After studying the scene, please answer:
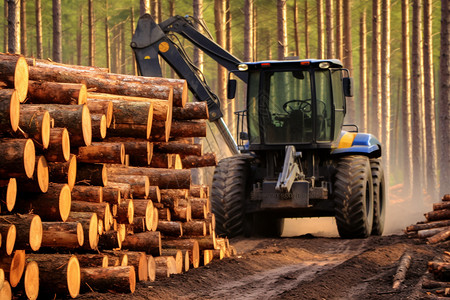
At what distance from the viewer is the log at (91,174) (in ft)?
24.7

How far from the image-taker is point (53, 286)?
22.0ft

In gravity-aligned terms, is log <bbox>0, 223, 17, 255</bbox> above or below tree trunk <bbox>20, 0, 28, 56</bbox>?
below

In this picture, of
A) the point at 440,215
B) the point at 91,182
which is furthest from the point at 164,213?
the point at 440,215

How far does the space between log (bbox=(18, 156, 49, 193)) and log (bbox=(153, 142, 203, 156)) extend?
333 cm

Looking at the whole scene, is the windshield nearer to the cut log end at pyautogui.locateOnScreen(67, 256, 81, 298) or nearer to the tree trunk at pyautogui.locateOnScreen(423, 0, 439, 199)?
the cut log end at pyautogui.locateOnScreen(67, 256, 81, 298)

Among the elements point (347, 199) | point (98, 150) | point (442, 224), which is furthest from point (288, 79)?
point (98, 150)

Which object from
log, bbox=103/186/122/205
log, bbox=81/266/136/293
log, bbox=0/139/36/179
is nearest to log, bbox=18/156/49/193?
log, bbox=0/139/36/179

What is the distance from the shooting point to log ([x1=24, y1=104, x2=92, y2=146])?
22.2ft

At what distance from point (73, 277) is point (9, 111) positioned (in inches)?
69.7

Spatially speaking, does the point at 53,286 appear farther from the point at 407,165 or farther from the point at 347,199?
the point at 407,165

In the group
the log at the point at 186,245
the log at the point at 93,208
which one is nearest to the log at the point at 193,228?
the log at the point at 186,245

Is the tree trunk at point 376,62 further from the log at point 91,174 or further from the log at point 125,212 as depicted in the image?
the log at point 91,174

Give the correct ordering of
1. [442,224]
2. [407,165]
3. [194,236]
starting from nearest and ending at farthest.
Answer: [194,236] → [442,224] → [407,165]

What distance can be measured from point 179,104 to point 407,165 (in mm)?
28663
